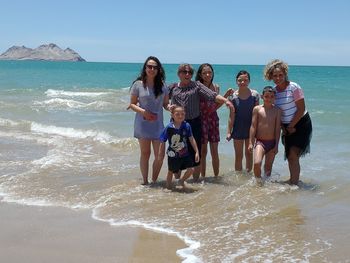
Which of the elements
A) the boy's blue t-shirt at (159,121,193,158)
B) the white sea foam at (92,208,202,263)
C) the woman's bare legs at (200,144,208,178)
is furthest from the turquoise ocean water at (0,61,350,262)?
the boy's blue t-shirt at (159,121,193,158)

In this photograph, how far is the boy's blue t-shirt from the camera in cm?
688

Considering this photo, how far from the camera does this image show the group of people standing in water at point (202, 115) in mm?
6898

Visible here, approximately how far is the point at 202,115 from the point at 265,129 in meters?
0.94

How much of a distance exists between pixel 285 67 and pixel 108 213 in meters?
3.01

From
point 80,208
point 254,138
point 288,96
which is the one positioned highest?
point 288,96

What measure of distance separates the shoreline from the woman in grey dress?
161 cm

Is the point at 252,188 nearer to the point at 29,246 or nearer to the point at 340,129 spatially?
the point at 29,246

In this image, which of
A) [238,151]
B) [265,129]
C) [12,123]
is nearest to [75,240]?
[265,129]

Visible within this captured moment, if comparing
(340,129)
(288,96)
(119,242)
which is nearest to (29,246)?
(119,242)

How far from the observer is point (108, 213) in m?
6.04

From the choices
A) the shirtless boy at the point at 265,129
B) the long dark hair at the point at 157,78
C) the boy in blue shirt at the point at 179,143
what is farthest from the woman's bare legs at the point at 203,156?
the long dark hair at the point at 157,78

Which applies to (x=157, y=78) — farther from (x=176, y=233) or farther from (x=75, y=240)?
(x=75, y=240)

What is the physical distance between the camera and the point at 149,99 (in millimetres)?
6996

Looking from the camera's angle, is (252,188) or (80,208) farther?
(252,188)
